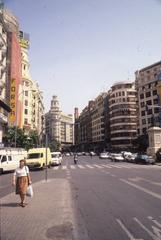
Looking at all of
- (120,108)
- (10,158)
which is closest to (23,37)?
(120,108)

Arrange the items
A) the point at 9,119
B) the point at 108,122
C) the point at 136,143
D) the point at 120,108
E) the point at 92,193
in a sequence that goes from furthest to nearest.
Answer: the point at 108,122 → the point at 120,108 → the point at 136,143 → the point at 9,119 → the point at 92,193

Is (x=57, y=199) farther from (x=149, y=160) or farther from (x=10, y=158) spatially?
(x=149, y=160)

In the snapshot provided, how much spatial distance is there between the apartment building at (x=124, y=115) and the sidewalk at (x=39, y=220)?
10516 cm

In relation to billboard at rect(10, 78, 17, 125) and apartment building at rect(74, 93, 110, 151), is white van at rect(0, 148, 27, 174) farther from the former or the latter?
apartment building at rect(74, 93, 110, 151)

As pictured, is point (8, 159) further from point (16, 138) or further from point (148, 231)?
point (148, 231)

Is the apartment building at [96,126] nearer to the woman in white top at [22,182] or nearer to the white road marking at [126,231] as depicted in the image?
the woman in white top at [22,182]

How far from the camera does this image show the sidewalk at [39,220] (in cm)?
682

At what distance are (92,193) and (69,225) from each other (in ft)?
21.0

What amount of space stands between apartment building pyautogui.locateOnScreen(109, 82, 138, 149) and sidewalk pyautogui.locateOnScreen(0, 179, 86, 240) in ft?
345

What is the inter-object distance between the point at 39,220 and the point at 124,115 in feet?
363

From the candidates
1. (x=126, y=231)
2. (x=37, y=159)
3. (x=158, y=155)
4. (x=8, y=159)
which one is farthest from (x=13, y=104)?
(x=126, y=231)

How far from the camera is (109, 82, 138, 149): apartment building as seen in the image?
115694mm

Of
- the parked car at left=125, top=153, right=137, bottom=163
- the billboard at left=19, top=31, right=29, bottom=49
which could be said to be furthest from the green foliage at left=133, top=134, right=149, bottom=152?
the billboard at left=19, top=31, right=29, bottom=49

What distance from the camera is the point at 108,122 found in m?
132
